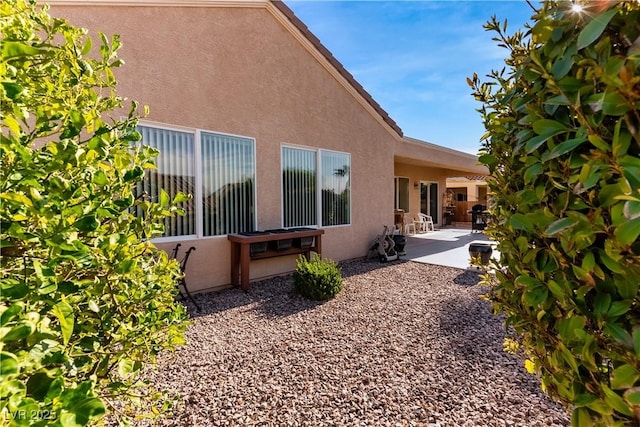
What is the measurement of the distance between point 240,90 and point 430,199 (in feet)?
45.3

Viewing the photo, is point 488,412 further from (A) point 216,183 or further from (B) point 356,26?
(B) point 356,26

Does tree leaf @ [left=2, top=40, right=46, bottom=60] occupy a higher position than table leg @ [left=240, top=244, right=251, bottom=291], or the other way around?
tree leaf @ [left=2, top=40, right=46, bottom=60]

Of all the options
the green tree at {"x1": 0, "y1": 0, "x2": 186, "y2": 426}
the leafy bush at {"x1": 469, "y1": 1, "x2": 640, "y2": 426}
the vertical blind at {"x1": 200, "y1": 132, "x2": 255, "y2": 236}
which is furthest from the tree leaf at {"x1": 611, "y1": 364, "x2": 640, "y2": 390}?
the vertical blind at {"x1": 200, "y1": 132, "x2": 255, "y2": 236}

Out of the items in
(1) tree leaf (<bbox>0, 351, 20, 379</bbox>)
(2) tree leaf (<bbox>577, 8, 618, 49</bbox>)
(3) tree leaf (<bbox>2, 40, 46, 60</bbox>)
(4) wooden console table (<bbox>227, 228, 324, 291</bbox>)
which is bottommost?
(4) wooden console table (<bbox>227, 228, 324, 291</bbox>)

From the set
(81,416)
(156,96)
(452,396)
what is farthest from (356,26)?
(81,416)

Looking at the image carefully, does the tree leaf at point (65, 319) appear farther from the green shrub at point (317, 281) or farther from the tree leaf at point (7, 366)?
the green shrub at point (317, 281)

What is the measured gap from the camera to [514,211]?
55.7 inches

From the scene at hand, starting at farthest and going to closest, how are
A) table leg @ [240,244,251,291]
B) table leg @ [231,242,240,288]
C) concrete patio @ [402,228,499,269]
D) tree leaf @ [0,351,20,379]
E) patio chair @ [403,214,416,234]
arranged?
patio chair @ [403,214,416,234] < concrete patio @ [402,228,499,269] < table leg @ [231,242,240,288] < table leg @ [240,244,251,291] < tree leaf @ [0,351,20,379]

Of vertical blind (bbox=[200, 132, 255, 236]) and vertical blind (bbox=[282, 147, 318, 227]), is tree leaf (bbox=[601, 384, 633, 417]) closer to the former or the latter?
vertical blind (bbox=[200, 132, 255, 236])

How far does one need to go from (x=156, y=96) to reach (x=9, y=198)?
213 inches

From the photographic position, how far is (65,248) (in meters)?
0.95

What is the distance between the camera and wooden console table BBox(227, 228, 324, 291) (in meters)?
6.17

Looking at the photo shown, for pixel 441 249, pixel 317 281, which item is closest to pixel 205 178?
pixel 317 281

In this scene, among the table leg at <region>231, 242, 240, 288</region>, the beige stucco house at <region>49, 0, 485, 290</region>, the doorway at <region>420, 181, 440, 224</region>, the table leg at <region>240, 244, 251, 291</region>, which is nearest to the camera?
the beige stucco house at <region>49, 0, 485, 290</region>
